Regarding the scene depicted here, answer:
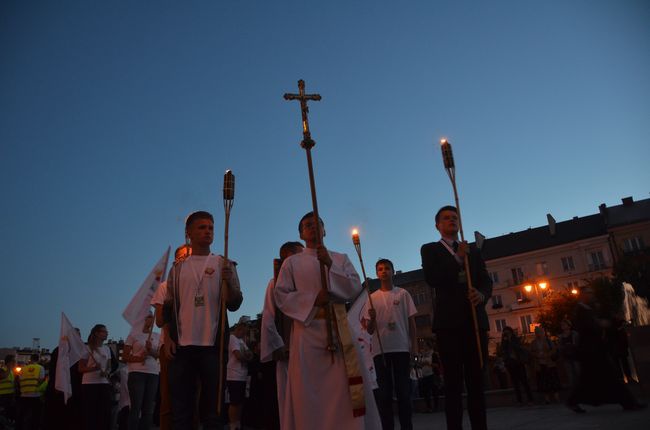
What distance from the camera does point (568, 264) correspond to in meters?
61.1

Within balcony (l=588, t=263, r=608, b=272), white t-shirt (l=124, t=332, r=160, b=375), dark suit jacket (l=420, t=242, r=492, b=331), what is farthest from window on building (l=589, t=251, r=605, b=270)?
dark suit jacket (l=420, t=242, r=492, b=331)

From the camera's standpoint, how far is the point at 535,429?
680 cm

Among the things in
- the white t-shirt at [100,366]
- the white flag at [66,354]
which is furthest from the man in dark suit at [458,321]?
the white flag at [66,354]

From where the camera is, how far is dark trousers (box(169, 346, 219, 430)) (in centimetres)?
480

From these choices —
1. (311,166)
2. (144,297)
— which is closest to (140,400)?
(144,297)

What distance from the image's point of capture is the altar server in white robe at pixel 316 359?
4.48 m

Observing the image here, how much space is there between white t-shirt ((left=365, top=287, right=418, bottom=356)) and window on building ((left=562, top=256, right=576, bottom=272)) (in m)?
59.8

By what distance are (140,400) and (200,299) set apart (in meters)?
4.05

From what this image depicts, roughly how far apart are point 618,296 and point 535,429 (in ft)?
158

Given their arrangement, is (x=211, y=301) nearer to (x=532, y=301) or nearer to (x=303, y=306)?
(x=303, y=306)

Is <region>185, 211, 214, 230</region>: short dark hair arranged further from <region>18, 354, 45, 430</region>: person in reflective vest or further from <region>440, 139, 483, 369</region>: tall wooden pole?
<region>18, 354, 45, 430</region>: person in reflective vest

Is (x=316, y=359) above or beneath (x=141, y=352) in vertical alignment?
beneath

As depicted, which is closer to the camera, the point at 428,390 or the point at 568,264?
the point at 428,390

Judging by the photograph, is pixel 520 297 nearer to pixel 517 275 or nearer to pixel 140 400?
pixel 517 275
